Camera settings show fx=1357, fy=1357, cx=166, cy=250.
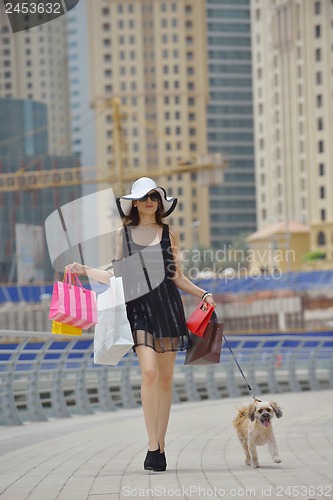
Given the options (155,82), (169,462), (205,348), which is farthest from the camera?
(155,82)

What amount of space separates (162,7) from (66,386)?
17406cm

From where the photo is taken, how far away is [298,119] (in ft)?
460

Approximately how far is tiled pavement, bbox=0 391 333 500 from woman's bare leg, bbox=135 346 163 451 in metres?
0.27

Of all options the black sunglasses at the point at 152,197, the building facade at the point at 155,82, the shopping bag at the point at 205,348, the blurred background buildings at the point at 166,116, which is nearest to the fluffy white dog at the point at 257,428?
the shopping bag at the point at 205,348

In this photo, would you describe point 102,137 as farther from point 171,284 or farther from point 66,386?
point 171,284

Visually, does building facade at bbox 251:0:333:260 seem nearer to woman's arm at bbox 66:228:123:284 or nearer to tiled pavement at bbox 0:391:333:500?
tiled pavement at bbox 0:391:333:500

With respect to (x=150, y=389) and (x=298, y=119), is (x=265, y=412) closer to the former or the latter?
(x=150, y=389)

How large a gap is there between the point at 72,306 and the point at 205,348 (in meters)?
0.96

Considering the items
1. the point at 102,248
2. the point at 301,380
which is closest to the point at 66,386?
the point at 301,380

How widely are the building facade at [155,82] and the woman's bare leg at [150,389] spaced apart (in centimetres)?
17846

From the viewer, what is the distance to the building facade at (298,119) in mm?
134875

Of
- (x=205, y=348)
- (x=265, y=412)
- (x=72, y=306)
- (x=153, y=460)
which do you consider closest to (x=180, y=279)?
(x=205, y=348)

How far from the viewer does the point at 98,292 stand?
910 cm

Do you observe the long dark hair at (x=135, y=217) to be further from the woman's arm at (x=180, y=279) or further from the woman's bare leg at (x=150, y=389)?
the woman's bare leg at (x=150, y=389)
